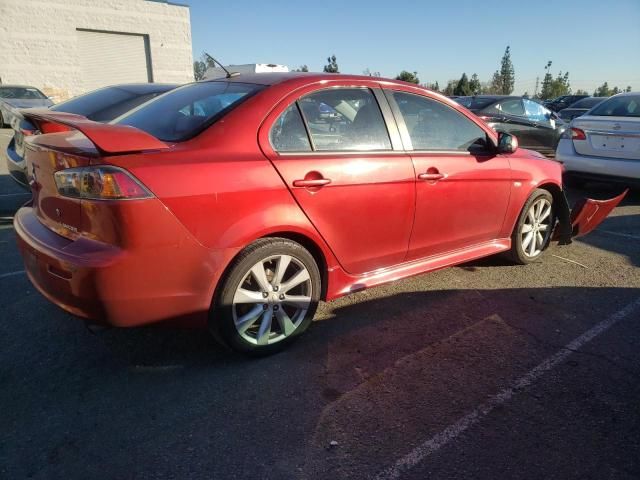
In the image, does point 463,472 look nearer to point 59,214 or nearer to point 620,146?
point 59,214

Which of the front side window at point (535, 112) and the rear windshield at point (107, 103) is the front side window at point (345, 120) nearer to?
the rear windshield at point (107, 103)

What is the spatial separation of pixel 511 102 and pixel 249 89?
9.17m

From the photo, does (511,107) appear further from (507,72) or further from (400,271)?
(507,72)

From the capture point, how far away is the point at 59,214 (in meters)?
2.57

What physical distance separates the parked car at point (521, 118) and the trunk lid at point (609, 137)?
302 cm

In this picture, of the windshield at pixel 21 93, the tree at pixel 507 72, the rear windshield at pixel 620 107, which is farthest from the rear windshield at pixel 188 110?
the tree at pixel 507 72

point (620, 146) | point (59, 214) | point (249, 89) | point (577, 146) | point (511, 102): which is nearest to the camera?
→ point (59, 214)

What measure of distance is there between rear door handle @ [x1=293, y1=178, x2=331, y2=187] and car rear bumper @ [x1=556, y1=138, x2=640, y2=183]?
5.57 meters

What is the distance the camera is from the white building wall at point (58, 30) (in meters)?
24.2

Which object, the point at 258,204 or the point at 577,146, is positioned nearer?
the point at 258,204

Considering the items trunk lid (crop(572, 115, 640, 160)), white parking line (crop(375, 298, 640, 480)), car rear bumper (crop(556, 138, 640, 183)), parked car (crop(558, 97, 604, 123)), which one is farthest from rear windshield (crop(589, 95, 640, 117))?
parked car (crop(558, 97, 604, 123))

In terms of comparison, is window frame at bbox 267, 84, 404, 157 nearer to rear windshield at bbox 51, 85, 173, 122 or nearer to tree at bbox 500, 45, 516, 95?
rear windshield at bbox 51, 85, 173, 122

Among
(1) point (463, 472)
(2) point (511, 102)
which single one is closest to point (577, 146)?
(2) point (511, 102)

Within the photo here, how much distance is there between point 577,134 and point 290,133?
5992 mm
